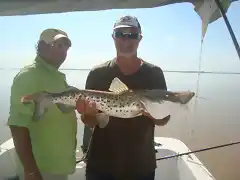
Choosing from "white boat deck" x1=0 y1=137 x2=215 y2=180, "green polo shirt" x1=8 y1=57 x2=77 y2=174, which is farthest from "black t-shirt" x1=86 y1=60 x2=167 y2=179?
"white boat deck" x1=0 y1=137 x2=215 y2=180

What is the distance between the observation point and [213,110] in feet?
41.3

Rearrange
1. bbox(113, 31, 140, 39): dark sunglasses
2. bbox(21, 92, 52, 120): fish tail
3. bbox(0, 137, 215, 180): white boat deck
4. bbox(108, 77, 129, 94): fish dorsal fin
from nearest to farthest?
bbox(21, 92, 52, 120): fish tail
bbox(108, 77, 129, 94): fish dorsal fin
bbox(113, 31, 140, 39): dark sunglasses
bbox(0, 137, 215, 180): white boat deck

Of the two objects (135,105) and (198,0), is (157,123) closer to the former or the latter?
(135,105)

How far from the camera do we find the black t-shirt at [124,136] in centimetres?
246

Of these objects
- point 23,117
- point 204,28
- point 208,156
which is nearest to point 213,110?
point 208,156

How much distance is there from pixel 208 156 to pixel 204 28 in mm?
5054

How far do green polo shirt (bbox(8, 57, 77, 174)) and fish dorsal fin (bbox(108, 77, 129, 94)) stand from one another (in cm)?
42

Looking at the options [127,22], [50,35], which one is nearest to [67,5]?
[50,35]

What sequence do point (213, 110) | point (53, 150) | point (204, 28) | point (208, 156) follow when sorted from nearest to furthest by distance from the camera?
point (53, 150) < point (204, 28) < point (208, 156) < point (213, 110)

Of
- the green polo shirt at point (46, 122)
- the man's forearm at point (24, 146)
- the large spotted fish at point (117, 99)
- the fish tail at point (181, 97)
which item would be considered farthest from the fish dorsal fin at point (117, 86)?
the man's forearm at point (24, 146)

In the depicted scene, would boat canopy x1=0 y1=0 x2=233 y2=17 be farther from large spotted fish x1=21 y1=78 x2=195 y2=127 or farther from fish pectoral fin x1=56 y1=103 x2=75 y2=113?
fish pectoral fin x1=56 y1=103 x2=75 y2=113

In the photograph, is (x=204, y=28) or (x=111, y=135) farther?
(x=204, y=28)

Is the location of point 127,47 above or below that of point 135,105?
above

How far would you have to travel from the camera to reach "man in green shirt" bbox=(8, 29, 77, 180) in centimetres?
228
